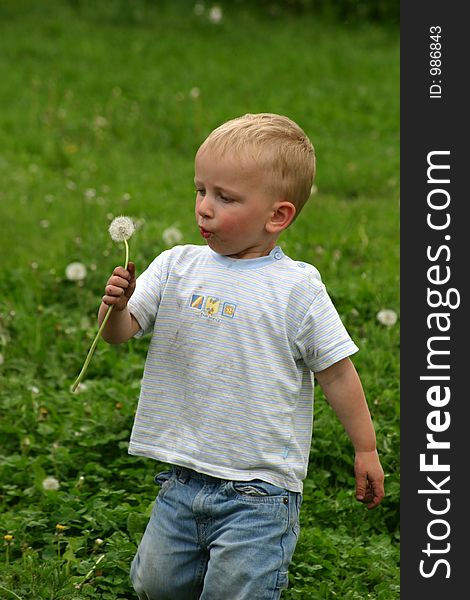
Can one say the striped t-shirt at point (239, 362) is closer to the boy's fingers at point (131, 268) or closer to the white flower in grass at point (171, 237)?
the boy's fingers at point (131, 268)

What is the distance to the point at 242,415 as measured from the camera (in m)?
3.09

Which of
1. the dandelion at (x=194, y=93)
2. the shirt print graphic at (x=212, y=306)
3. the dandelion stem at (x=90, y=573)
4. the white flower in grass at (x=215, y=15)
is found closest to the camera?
the shirt print graphic at (x=212, y=306)

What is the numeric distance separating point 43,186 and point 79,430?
137 inches

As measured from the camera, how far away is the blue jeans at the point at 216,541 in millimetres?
3035

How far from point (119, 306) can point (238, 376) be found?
0.36m

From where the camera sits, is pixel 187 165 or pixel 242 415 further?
pixel 187 165

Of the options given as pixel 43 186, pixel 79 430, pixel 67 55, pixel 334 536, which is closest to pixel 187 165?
pixel 43 186

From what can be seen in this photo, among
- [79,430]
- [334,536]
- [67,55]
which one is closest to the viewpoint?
[334,536]

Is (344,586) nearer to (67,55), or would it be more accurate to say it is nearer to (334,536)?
(334,536)

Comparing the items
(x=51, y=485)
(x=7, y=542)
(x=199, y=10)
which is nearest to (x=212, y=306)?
(x=7, y=542)

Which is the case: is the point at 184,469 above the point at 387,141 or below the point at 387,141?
below

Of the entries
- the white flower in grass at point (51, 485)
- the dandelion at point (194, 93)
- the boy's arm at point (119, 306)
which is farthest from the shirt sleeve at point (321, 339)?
the dandelion at point (194, 93)

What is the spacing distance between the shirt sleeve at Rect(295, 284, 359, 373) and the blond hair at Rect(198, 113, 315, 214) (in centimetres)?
33

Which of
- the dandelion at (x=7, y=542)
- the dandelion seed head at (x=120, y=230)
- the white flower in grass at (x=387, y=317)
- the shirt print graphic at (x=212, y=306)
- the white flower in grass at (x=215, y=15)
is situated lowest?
the dandelion at (x=7, y=542)
